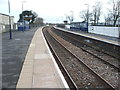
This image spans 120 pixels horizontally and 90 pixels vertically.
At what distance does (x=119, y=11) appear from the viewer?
48.8 m

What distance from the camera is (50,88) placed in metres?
7.03

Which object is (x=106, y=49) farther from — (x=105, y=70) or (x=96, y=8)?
(x=96, y=8)

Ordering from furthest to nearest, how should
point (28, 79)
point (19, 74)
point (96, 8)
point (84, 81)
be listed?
point (96, 8) < point (84, 81) < point (19, 74) < point (28, 79)

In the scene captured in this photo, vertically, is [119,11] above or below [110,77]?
above

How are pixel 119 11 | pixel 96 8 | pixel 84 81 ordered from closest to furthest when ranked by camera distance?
1. pixel 84 81
2. pixel 119 11
3. pixel 96 8

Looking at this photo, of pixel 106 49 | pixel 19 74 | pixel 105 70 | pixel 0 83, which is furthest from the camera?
pixel 106 49

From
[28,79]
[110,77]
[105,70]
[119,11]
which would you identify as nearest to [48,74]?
[28,79]

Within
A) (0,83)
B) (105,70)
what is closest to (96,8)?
(105,70)

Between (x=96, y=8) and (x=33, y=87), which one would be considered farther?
(x=96, y=8)

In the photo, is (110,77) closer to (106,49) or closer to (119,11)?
(106,49)

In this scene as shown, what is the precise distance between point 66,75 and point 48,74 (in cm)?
184

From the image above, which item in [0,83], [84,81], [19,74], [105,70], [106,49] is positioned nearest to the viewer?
[0,83]

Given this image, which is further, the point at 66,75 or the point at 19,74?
the point at 66,75

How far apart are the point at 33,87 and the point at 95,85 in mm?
3175
